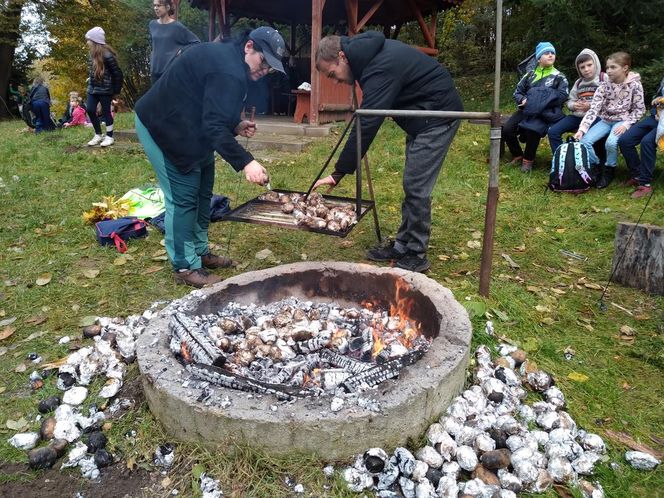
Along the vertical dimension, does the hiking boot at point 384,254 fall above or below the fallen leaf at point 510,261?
above

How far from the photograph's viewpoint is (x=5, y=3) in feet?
58.2

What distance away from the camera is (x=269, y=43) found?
10.3 feet

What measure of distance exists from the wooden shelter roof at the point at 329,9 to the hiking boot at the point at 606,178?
6.54m

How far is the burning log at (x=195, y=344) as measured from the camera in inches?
96.2

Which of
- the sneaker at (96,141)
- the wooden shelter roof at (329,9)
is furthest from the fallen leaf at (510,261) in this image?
the wooden shelter roof at (329,9)

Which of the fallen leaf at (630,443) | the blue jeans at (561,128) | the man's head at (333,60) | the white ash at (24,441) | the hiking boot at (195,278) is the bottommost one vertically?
the white ash at (24,441)

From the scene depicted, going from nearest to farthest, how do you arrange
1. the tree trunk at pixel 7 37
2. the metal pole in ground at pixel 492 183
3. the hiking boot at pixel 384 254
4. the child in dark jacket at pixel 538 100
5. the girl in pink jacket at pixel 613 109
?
1. the metal pole in ground at pixel 492 183
2. the hiking boot at pixel 384 254
3. the girl in pink jacket at pixel 613 109
4. the child in dark jacket at pixel 538 100
5. the tree trunk at pixel 7 37

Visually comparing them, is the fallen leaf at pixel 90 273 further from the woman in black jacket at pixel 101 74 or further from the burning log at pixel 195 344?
the woman in black jacket at pixel 101 74

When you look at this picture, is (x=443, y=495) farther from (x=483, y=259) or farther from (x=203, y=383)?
(x=483, y=259)

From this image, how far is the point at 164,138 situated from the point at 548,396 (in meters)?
2.98

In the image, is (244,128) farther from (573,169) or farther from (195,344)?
(573,169)

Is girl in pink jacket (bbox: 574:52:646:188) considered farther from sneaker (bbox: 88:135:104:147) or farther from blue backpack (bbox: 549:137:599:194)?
sneaker (bbox: 88:135:104:147)

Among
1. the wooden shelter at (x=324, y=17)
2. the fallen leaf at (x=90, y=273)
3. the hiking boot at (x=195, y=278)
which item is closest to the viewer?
the hiking boot at (x=195, y=278)

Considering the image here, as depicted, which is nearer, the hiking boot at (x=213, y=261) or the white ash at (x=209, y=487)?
the white ash at (x=209, y=487)
